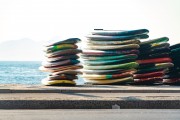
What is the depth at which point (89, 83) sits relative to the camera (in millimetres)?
21734

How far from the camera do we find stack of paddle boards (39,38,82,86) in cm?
1953

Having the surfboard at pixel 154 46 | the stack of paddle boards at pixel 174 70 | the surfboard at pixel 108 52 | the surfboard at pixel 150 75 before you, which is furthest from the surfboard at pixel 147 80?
the surfboard at pixel 154 46

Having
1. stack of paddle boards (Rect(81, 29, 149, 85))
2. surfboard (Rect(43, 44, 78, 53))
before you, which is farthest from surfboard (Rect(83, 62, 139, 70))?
surfboard (Rect(43, 44, 78, 53))

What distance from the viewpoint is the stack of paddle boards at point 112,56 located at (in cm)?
2106

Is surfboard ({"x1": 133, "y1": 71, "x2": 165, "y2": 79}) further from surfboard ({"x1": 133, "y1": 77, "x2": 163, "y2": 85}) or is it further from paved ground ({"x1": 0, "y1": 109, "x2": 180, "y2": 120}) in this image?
paved ground ({"x1": 0, "y1": 109, "x2": 180, "y2": 120})

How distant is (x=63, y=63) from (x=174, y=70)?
4.69 metres

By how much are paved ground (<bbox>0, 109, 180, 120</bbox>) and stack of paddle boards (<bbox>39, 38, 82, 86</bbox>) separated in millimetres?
6805

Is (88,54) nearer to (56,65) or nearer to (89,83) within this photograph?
(89,83)

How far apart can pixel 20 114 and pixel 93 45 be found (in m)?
10.7

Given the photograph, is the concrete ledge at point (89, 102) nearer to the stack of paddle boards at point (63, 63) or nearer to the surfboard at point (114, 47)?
the stack of paddle boards at point (63, 63)

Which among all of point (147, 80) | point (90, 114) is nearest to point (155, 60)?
point (147, 80)

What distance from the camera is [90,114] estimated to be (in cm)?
1202

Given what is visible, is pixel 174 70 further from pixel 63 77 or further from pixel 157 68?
pixel 63 77

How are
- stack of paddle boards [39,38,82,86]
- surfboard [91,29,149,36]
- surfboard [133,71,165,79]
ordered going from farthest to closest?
surfboard [91,29,149,36] < surfboard [133,71,165,79] < stack of paddle boards [39,38,82,86]
